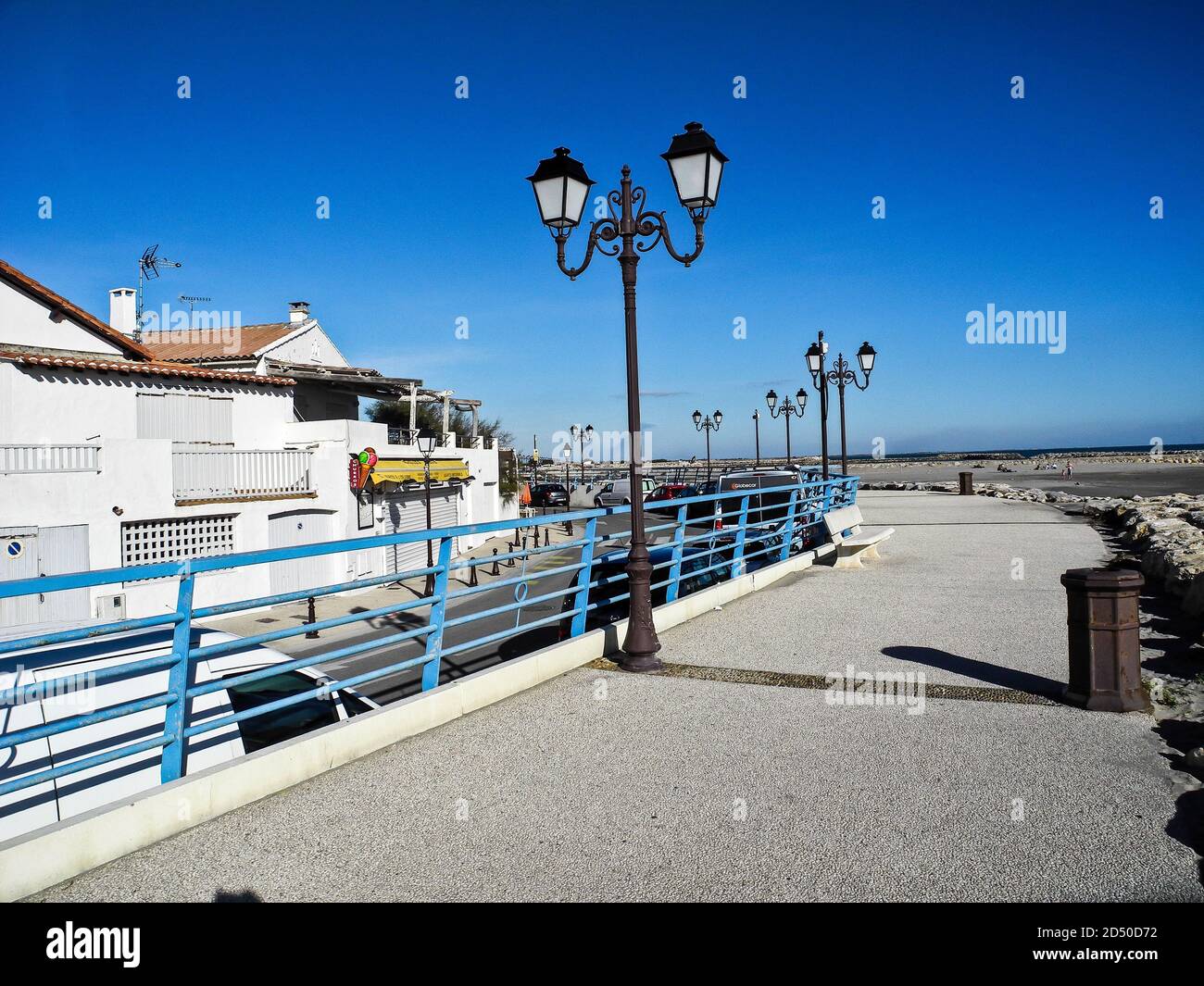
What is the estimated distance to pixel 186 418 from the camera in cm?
2562

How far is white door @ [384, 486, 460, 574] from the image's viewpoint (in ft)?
106

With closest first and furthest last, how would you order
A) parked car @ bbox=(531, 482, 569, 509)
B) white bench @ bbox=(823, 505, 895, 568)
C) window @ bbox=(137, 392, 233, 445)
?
white bench @ bbox=(823, 505, 895, 568)
window @ bbox=(137, 392, 233, 445)
parked car @ bbox=(531, 482, 569, 509)

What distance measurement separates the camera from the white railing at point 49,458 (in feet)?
67.4

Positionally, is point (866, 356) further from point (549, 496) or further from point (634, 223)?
point (549, 496)

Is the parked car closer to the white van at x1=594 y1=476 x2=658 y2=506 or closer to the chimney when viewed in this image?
the white van at x1=594 y1=476 x2=658 y2=506

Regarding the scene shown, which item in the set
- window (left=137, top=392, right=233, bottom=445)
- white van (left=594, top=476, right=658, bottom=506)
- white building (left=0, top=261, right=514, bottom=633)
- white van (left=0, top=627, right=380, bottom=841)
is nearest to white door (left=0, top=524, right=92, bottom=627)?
white building (left=0, top=261, right=514, bottom=633)

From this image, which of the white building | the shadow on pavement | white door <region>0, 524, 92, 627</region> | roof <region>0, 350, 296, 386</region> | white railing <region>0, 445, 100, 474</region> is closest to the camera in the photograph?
the shadow on pavement

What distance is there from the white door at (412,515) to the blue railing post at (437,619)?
23.9 meters

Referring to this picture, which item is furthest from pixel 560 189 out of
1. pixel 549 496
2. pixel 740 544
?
pixel 549 496

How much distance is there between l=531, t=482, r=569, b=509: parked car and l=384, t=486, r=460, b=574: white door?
60.3ft

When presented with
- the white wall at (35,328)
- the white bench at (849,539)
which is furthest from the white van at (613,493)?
the white bench at (849,539)

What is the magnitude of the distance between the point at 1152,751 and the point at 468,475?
116 feet

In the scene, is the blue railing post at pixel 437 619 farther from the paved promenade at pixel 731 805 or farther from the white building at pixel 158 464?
the white building at pixel 158 464
